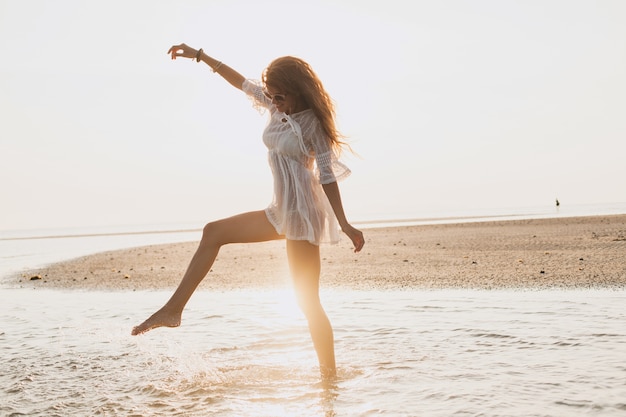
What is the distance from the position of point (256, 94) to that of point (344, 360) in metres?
2.44

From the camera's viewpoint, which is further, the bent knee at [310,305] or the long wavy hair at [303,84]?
the bent knee at [310,305]

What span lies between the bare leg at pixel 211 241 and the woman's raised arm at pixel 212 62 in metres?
1.26

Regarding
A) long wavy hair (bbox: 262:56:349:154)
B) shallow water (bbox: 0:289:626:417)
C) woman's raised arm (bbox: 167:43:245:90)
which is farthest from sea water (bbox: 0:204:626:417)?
woman's raised arm (bbox: 167:43:245:90)

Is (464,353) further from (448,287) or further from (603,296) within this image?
(448,287)

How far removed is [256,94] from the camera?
5.12 meters

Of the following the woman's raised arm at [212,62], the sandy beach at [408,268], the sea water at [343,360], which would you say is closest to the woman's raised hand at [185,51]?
the woman's raised arm at [212,62]

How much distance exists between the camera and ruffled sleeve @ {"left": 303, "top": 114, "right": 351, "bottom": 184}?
4594 mm

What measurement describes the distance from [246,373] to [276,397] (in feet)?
2.68

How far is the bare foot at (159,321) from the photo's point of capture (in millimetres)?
4734

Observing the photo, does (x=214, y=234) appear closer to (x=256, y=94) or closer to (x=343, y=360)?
A: (x=256, y=94)

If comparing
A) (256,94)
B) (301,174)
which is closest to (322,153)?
(301,174)

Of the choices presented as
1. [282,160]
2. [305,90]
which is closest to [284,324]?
[282,160]

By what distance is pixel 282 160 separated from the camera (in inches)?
190

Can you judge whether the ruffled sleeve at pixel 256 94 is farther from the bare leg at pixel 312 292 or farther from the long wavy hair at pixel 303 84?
the bare leg at pixel 312 292
